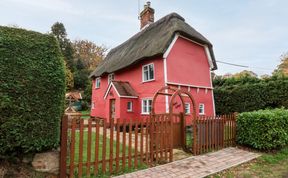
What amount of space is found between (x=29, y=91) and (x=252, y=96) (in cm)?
1522

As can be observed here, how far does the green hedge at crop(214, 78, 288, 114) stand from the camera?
13.4 metres

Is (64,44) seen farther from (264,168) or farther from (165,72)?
(264,168)

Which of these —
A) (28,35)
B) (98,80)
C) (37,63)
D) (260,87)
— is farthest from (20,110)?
(98,80)

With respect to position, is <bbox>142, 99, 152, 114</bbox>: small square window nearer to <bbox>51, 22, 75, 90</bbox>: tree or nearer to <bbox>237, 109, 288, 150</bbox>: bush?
<bbox>237, 109, 288, 150</bbox>: bush

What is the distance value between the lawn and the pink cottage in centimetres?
633

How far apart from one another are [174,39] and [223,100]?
7574 mm

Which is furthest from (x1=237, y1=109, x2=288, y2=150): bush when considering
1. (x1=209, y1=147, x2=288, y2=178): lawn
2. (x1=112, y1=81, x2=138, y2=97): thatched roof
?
(x1=112, y1=81, x2=138, y2=97): thatched roof

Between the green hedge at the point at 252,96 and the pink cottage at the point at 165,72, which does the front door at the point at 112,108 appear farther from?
the green hedge at the point at 252,96

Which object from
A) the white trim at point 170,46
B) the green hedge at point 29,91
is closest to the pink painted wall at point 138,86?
the white trim at point 170,46

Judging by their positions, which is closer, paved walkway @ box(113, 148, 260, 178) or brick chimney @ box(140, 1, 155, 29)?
paved walkway @ box(113, 148, 260, 178)

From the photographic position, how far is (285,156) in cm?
716

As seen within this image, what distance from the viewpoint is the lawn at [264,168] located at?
5.37m

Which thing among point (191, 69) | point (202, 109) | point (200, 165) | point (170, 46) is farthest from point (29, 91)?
point (202, 109)

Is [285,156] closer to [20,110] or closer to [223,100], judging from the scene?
[20,110]
